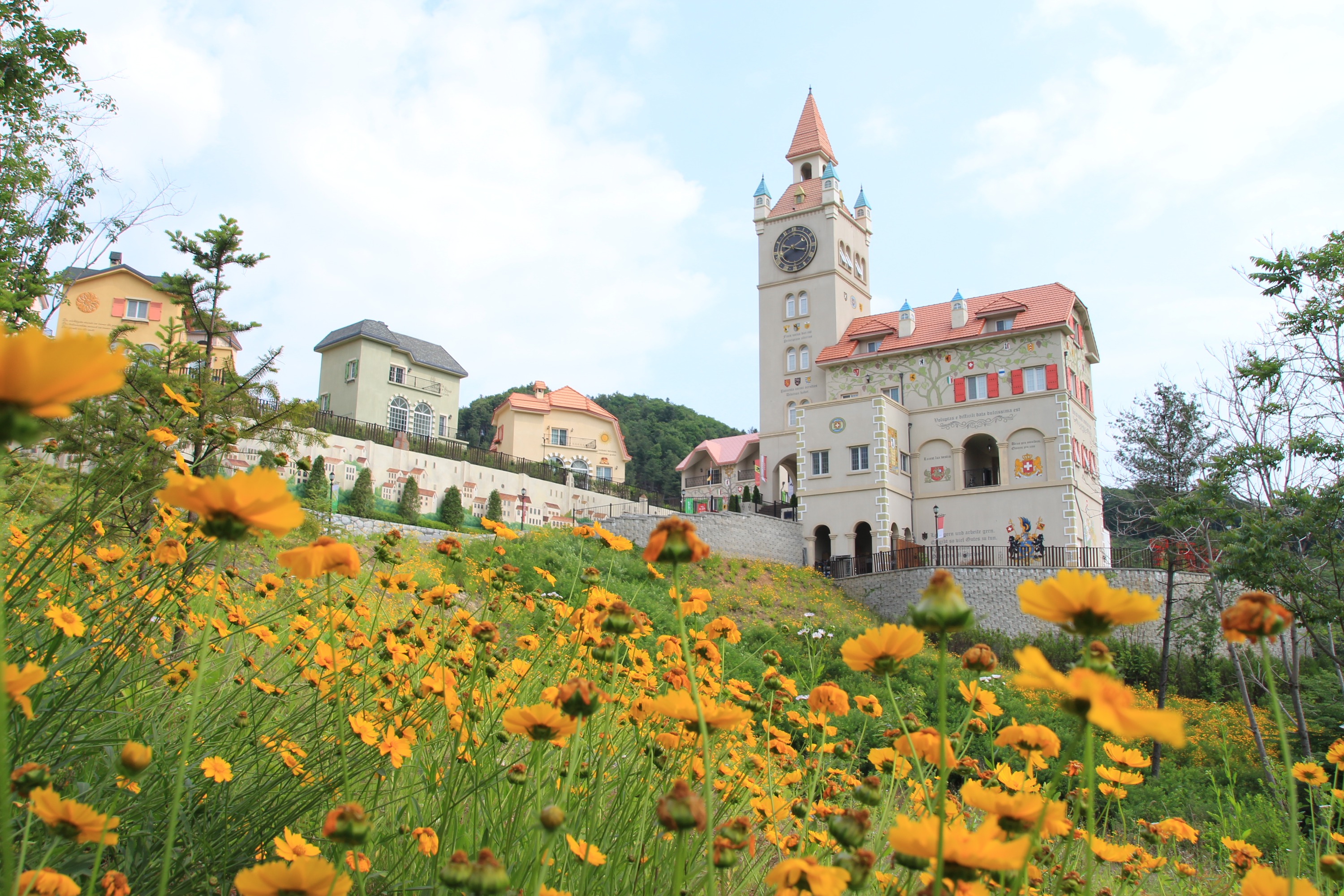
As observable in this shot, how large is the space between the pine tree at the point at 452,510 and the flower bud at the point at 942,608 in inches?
984

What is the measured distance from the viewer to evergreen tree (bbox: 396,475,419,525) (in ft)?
→ 81.1

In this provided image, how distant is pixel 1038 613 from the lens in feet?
3.79

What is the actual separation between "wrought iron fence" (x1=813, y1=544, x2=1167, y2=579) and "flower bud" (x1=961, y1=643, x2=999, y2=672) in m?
22.0

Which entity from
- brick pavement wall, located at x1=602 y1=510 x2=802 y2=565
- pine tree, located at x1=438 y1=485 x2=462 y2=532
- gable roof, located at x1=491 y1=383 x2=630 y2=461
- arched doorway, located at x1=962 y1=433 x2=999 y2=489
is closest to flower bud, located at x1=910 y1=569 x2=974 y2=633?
brick pavement wall, located at x1=602 y1=510 x2=802 y2=565

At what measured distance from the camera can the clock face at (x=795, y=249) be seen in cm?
3244

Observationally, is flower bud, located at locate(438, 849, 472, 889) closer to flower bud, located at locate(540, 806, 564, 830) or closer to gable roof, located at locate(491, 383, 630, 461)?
flower bud, located at locate(540, 806, 564, 830)

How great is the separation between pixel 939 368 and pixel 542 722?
28.7 m

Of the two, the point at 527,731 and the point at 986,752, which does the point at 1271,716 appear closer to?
the point at 986,752

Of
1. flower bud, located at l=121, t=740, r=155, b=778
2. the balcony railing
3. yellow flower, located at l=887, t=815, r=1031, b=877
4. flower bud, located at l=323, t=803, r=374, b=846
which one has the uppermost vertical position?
the balcony railing

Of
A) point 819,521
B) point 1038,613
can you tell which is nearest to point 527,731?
point 1038,613

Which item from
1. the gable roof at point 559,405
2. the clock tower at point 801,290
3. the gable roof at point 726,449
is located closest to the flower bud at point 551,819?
the clock tower at point 801,290

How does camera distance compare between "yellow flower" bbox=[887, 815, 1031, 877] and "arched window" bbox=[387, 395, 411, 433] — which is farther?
"arched window" bbox=[387, 395, 411, 433]

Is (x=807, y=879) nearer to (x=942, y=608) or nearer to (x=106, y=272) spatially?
(x=942, y=608)

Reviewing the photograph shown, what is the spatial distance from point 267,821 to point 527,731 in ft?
3.71
